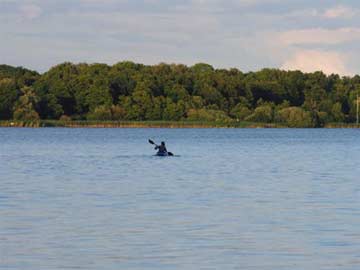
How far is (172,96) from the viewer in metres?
156

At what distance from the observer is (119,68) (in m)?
170

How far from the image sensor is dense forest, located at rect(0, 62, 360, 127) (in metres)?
151

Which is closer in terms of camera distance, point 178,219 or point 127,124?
point 178,219

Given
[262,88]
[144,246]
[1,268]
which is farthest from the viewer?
[262,88]

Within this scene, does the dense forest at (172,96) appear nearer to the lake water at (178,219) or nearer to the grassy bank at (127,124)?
the grassy bank at (127,124)

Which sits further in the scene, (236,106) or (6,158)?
(236,106)

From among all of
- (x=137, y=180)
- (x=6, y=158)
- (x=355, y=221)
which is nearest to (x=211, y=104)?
(x=6, y=158)

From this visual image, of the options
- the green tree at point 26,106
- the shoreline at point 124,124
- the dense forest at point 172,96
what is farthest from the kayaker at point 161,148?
the shoreline at point 124,124

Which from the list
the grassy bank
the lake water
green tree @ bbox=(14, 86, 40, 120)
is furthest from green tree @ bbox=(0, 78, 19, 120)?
the lake water

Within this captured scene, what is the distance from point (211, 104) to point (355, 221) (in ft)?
433

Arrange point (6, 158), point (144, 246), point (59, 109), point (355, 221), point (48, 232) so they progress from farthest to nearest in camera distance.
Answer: point (59, 109) < point (6, 158) < point (355, 221) < point (48, 232) < point (144, 246)

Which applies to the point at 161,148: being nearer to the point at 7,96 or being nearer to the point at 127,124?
the point at 7,96

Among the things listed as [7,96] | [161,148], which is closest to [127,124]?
[7,96]

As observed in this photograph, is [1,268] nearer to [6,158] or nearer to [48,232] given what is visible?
[48,232]
